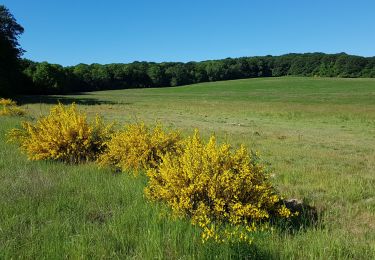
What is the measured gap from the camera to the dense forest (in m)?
88.9

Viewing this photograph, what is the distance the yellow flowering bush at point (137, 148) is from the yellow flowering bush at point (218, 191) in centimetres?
187

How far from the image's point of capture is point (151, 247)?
3.75m

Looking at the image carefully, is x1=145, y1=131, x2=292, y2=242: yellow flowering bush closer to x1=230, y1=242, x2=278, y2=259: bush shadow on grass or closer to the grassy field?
the grassy field

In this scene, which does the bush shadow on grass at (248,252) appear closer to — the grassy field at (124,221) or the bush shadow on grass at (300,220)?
the grassy field at (124,221)

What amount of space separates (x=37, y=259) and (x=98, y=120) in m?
5.62

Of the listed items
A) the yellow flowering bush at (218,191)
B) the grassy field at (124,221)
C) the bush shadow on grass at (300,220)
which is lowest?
the bush shadow on grass at (300,220)

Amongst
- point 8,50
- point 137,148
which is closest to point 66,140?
point 137,148

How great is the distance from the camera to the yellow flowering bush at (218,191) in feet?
14.8

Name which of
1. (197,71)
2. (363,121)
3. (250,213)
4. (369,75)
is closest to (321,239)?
(250,213)

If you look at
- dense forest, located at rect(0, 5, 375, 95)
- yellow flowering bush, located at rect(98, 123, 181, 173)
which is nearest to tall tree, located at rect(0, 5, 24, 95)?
dense forest, located at rect(0, 5, 375, 95)

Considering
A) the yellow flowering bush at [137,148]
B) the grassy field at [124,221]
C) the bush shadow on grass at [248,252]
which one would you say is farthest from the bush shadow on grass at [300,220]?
the yellow flowering bush at [137,148]

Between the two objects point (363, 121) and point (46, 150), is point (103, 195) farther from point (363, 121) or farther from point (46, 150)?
point (363, 121)

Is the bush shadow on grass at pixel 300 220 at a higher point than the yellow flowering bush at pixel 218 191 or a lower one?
lower

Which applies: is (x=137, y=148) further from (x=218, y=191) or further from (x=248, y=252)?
(x=248, y=252)
